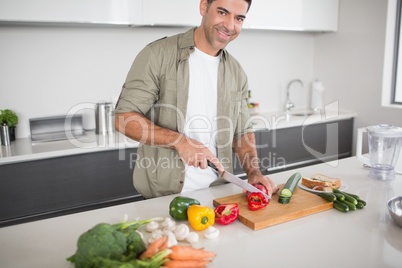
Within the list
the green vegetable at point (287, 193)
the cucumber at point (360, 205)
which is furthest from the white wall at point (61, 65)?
the cucumber at point (360, 205)

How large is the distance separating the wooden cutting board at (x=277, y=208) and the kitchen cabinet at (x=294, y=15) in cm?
205

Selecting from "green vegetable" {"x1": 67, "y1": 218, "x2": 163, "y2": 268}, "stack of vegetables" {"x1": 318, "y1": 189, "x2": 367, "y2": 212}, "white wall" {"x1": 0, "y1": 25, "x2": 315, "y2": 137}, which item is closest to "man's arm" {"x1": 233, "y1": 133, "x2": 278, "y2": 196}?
"stack of vegetables" {"x1": 318, "y1": 189, "x2": 367, "y2": 212}

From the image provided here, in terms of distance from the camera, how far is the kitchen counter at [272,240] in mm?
1058

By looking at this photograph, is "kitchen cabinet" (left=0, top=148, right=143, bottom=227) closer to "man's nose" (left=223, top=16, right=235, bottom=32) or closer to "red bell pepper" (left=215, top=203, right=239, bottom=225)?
"man's nose" (left=223, top=16, right=235, bottom=32)

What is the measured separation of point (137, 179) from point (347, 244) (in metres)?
1.01

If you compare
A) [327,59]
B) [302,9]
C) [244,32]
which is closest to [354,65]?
[327,59]

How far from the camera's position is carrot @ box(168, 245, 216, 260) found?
0.97 m

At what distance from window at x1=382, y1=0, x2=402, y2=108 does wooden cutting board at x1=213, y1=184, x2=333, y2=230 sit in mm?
2365

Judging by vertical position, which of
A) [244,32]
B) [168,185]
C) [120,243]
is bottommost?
[168,185]

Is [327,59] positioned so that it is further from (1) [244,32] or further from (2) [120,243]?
(2) [120,243]

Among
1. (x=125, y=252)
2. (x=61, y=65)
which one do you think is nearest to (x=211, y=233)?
(x=125, y=252)

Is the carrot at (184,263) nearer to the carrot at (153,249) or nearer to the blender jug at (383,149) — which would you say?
the carrot at (153,249)

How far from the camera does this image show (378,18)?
11.0 feet

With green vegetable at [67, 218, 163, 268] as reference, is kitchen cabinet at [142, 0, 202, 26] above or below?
above
